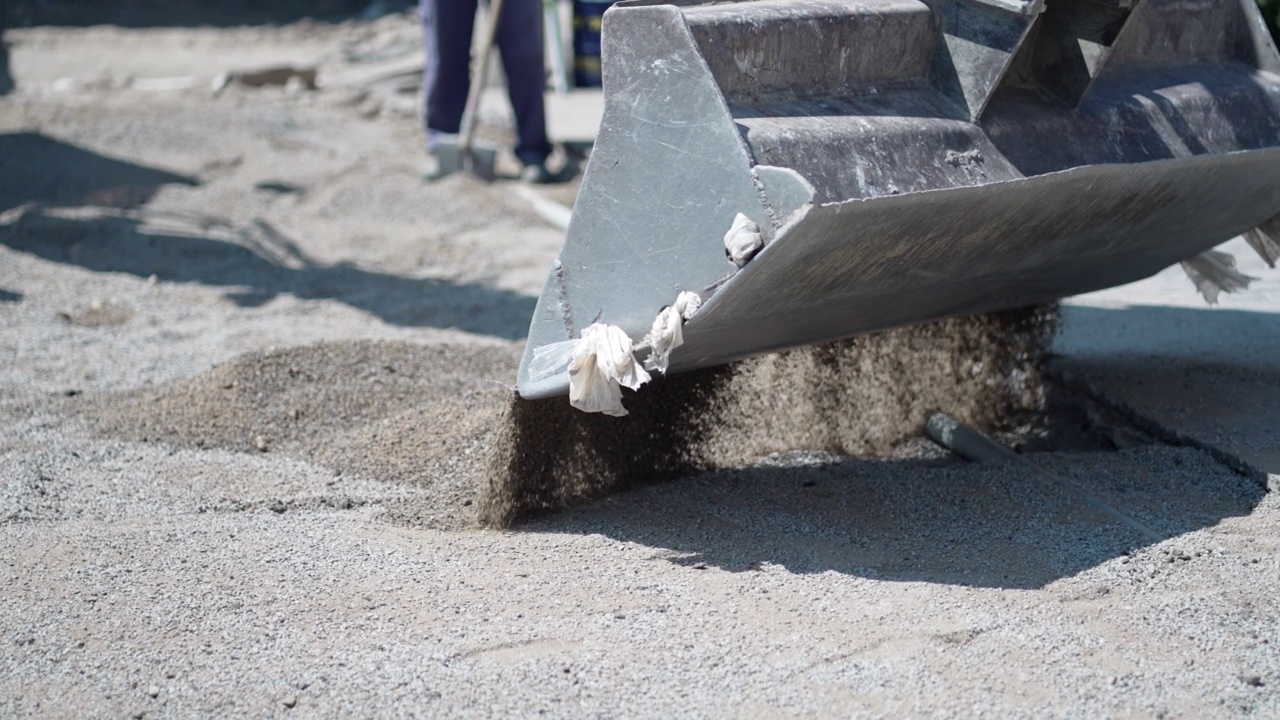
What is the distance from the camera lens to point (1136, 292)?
207 inches

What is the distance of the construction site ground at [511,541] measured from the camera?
245cm

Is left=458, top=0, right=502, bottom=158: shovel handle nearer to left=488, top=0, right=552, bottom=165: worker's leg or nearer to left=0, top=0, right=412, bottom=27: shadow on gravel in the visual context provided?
left=488, top=0, right=552, bottom=165: worker's leg

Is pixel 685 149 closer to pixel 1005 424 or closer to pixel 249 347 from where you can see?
pixel 1005 424

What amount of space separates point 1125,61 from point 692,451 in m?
1.60

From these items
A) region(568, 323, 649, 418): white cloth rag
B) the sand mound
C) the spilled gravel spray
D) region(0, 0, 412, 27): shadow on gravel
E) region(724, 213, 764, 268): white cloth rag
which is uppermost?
region(724, 213, 764, 268): white cloth rag

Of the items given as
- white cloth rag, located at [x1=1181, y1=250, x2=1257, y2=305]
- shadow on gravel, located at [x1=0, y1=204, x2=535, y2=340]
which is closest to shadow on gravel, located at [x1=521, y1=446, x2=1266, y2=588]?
white cloth rag, located at [x1=1181, y1=250, x2=1257, y2=305]

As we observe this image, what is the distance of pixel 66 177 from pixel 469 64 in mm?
2368

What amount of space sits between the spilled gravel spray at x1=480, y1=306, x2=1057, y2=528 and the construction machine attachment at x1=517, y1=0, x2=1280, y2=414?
323mm

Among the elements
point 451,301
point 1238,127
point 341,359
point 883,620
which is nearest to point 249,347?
point 341,359

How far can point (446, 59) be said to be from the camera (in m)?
7.72

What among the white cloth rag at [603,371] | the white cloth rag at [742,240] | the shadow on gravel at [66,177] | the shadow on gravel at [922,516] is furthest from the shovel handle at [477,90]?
the white cloth rag at [742,240]

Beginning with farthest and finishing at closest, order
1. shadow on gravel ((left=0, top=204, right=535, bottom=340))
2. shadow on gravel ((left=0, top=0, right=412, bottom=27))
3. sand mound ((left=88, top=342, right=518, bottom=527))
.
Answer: shadow on gravel ((left=0, top=0, right=412, bottom=27)), shadow on gravel ((left=0, top=204, right=535, bottom=340)), sand mound ((left=88, top=342, right=518, bottom=527))

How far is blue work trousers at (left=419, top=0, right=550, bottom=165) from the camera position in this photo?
758 cm

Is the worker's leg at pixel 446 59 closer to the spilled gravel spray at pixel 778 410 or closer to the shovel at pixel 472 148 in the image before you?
the shovel at pixel 472 148
